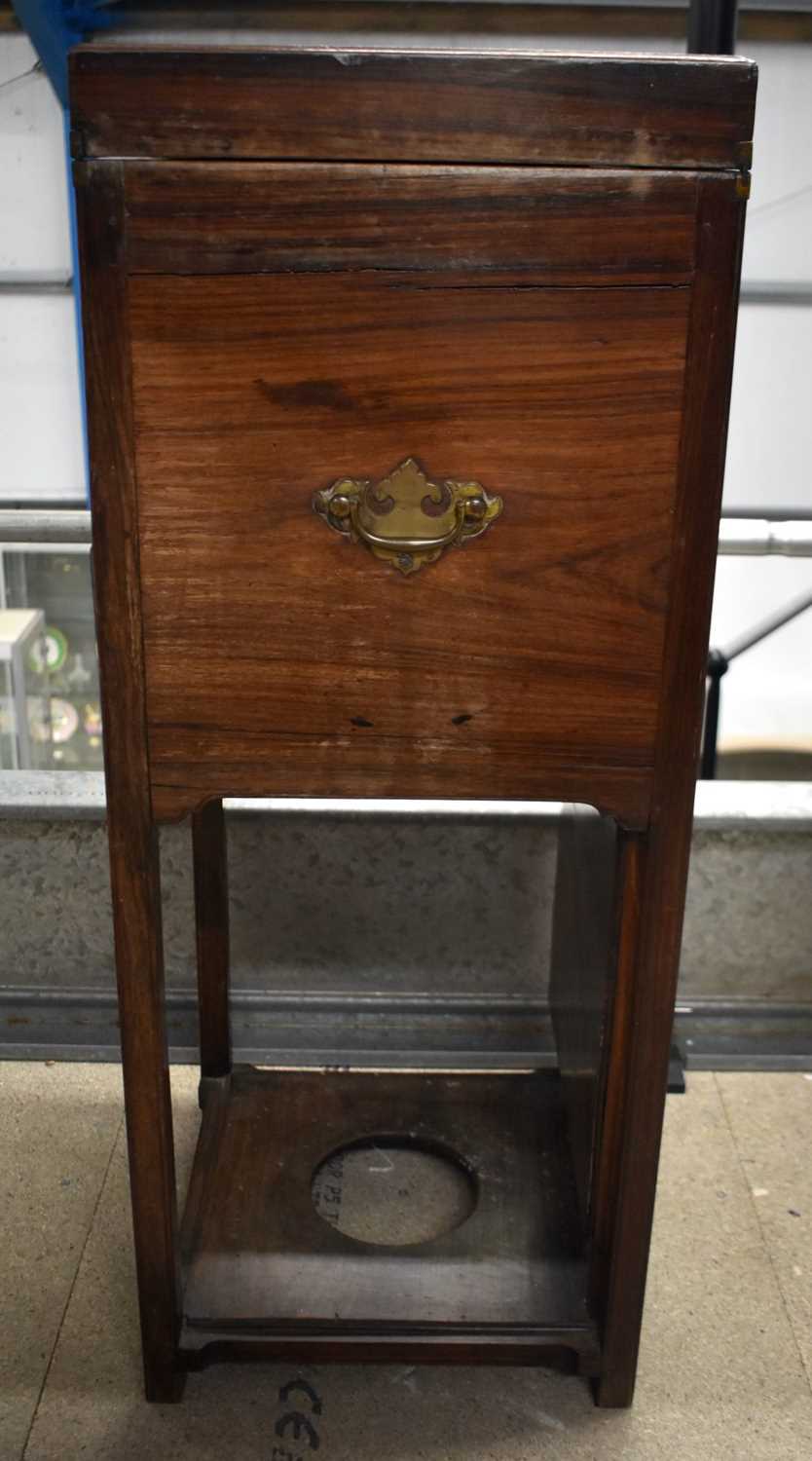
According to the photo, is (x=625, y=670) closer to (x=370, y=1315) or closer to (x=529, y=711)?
(x=529, y=711)

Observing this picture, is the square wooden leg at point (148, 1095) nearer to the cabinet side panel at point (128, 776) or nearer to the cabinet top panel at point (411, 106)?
the cabinet side panel at point (128, 776)

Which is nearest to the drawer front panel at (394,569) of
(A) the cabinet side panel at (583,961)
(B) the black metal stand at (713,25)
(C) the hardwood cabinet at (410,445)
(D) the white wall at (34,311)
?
(C) the hardwood cabinet at (410,445)

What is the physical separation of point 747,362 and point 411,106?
3659mm

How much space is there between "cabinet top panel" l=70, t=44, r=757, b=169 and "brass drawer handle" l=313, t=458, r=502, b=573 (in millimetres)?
185

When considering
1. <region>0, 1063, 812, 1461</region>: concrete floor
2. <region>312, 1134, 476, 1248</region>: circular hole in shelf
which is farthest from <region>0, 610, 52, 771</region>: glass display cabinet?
<region>312, 1134, 476, 1248</region>: circular hole in shelf

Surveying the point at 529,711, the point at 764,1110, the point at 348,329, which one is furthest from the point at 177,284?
the point at 764,1110

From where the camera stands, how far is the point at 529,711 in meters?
0.87

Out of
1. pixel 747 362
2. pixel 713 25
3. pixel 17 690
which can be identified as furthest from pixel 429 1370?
pixel 747 362

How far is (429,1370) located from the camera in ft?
3.61

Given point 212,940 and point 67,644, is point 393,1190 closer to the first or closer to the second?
point 212,940

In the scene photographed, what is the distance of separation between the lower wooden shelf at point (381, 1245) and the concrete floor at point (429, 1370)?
0.05 metres

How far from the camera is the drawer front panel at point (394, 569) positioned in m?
0.78

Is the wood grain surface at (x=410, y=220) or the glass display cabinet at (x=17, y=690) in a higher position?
the wood grain surface at (x=410, y=220)

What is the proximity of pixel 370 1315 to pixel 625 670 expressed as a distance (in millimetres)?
581
